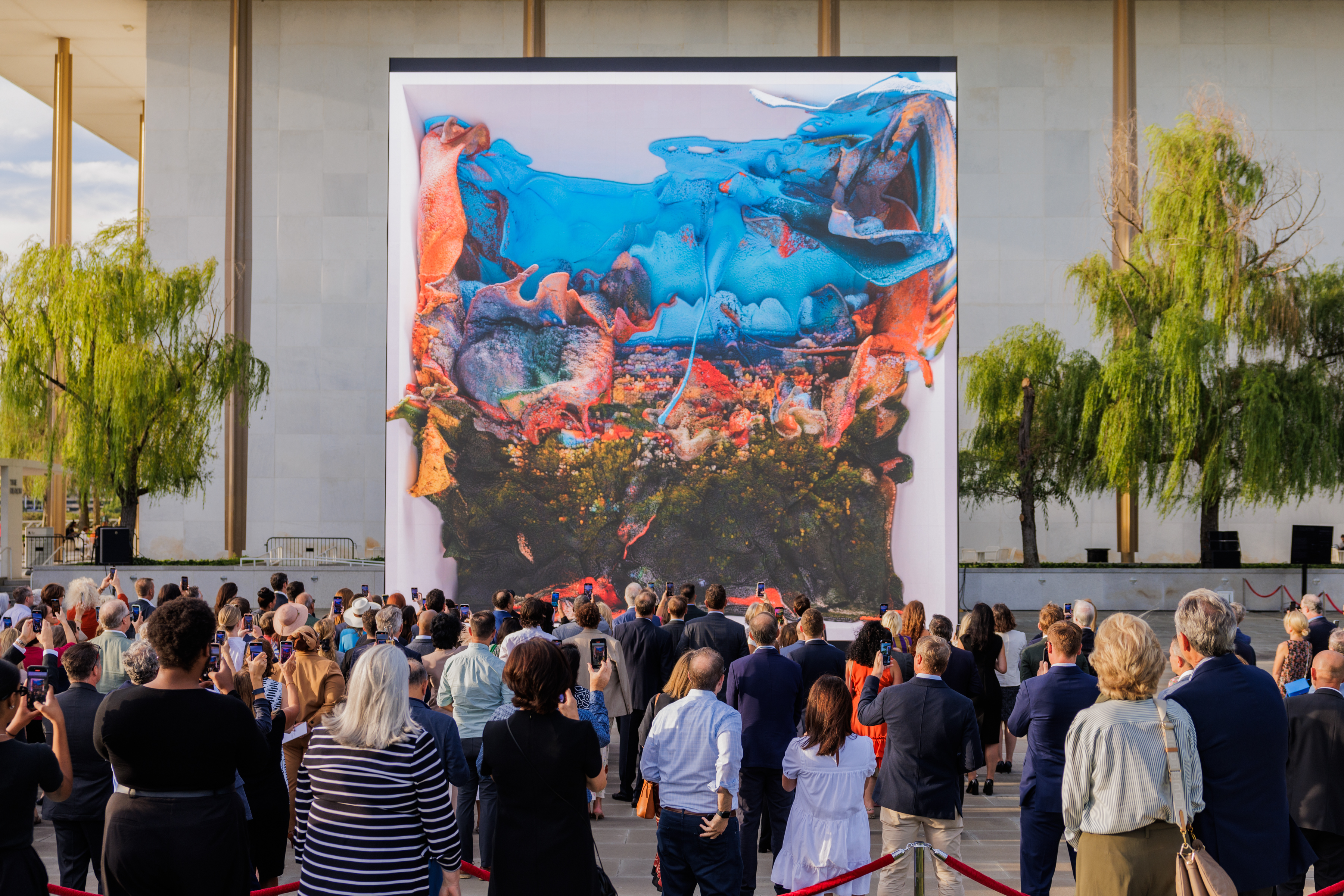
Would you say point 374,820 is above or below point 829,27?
below

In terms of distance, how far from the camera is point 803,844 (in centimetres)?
500

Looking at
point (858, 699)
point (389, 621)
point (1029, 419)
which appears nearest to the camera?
point (858, 699)

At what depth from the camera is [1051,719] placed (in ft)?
18.2

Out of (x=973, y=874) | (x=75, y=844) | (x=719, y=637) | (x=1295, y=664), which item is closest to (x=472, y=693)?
(x=75, y=844)

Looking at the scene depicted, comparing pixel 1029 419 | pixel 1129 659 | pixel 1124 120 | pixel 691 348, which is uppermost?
pixel 1124 120

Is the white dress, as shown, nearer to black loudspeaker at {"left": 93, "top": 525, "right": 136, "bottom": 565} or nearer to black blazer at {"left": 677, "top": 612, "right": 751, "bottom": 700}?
black blazer at {"left": 677, "top": 612, "right": 751, "bottom": 700}

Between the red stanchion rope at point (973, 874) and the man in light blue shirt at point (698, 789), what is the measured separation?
969mm

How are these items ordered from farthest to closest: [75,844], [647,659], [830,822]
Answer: [647,659] < [75,844] < [830,822]

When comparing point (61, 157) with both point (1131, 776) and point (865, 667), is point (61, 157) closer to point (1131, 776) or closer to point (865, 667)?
point (865, 667)

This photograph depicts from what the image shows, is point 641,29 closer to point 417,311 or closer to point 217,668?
point 417,311

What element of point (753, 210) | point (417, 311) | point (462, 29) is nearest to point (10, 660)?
point (417, 311)

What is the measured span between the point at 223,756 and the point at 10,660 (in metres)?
4.60

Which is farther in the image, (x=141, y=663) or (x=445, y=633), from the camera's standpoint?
(x=445, y=633)

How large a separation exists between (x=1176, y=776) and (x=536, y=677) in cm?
223
